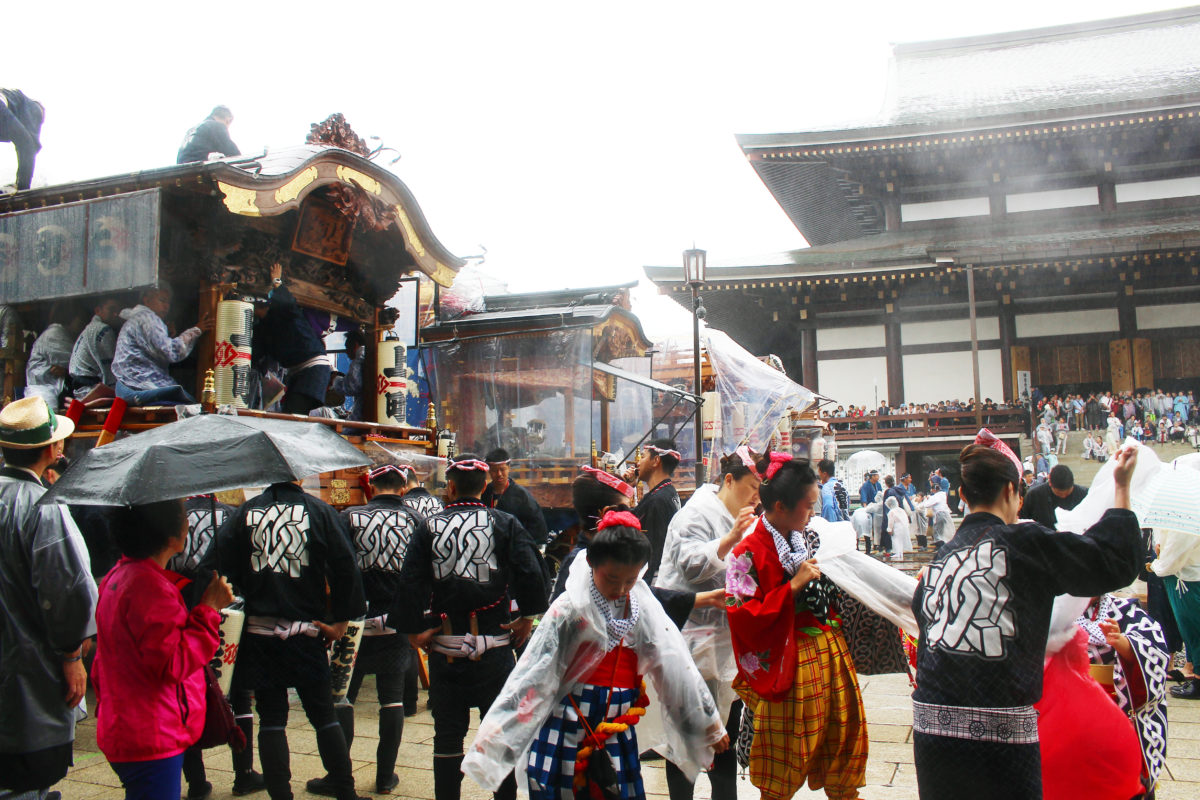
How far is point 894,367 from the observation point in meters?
18.2

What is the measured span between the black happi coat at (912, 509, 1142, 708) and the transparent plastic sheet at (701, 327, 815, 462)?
9952mm

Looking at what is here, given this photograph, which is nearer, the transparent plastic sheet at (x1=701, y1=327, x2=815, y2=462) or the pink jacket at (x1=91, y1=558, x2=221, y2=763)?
the pink jacket at (x1=91, y1=558, x2=221, y2=763)

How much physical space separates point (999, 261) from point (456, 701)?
15.8 metres

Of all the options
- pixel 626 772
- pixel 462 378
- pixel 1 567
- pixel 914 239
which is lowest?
pixel 626 772

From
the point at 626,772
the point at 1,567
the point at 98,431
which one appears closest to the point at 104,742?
the point at 1,567

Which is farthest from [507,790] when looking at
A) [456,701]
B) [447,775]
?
[456,701]

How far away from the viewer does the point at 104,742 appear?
2848mm

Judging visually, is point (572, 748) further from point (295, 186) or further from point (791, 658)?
point (295, 186)

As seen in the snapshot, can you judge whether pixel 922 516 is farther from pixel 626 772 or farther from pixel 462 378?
pixel 626 772

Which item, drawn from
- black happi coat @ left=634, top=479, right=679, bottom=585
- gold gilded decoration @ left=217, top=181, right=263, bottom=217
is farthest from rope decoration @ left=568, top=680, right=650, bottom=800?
gold gilded decoration @ left=217, top=181, right=263, bottom=217

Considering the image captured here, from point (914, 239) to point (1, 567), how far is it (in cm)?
1894

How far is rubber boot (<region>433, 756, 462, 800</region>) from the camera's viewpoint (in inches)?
141

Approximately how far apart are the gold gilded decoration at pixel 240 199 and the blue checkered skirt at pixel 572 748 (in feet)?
16.1

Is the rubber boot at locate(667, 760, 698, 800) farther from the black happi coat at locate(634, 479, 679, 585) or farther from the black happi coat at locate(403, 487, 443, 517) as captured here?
the black happi coat at locate(403, 487, 443, 517)
